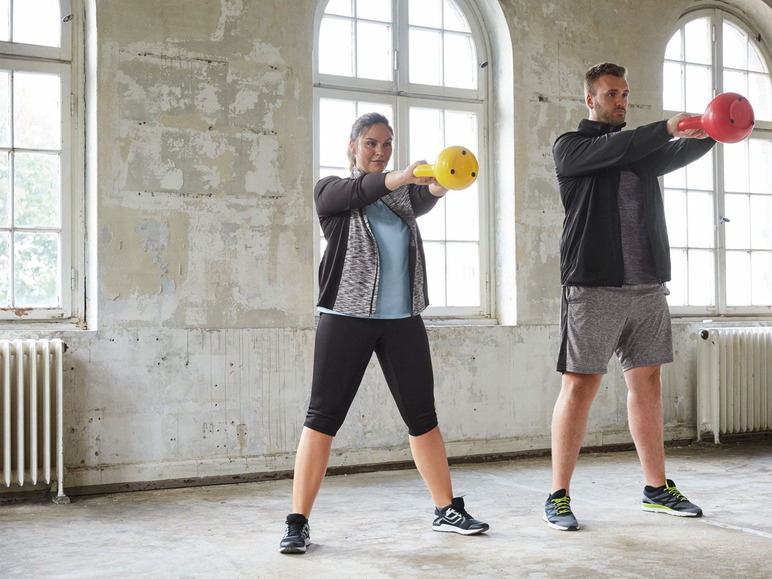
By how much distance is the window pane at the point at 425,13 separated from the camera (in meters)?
4.68

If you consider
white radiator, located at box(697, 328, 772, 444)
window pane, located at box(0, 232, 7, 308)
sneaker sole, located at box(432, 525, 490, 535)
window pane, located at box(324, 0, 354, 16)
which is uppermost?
window pane, located at box(324, 0, 354, 16)

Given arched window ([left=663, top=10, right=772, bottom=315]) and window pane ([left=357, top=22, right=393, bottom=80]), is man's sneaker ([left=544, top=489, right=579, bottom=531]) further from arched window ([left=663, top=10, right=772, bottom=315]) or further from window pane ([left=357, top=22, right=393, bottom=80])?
arched window ([left=663, top=10, right=772, bottom=315])

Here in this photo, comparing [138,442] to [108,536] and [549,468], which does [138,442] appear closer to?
[108,536]

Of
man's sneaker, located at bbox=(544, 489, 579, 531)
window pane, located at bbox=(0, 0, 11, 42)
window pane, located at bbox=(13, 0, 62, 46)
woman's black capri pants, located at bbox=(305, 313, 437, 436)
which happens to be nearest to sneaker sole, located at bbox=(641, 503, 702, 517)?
man's sneaker, located at bbox=(544, 489, 579, 531)

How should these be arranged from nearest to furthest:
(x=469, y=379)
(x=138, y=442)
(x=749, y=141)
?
(x=138, y=442)
(x=469, y=379)
(x=749, y=141)

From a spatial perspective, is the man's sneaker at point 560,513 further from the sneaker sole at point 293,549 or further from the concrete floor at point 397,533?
the sneaker sole at point 293,549

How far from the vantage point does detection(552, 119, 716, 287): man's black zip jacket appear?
9.58 ft

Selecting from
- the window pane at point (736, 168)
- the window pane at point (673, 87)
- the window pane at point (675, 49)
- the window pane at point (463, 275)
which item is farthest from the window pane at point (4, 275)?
the window pane at point (736, 168)

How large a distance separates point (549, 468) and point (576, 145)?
1.92m

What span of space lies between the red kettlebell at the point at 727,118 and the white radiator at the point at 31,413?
8.57ft

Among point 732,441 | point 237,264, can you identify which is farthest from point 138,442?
point 732,441

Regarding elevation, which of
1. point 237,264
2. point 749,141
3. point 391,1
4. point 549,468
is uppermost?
point 391,1

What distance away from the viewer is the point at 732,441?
16.6 ft

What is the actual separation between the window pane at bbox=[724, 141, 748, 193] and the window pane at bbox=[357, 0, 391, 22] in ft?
8.11
